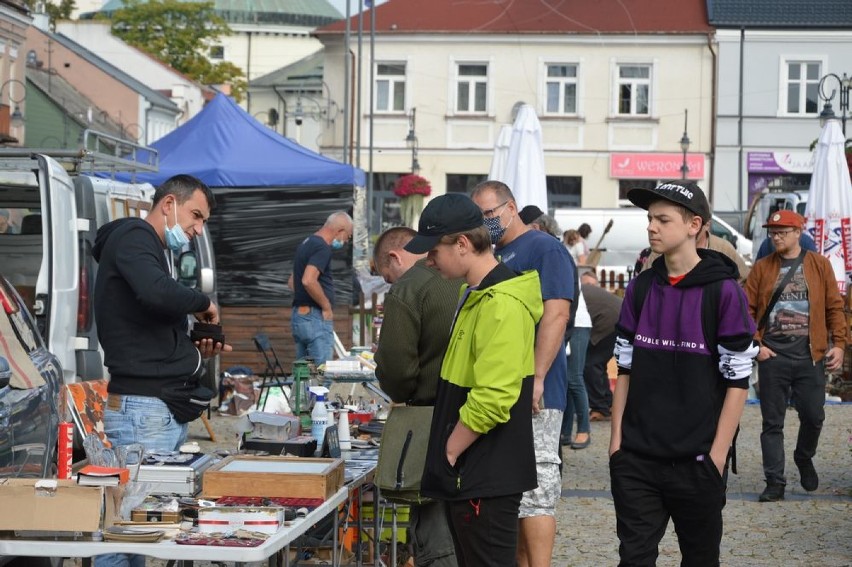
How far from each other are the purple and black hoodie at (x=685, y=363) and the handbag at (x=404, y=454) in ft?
2.93

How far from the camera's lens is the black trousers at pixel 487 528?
5160mm

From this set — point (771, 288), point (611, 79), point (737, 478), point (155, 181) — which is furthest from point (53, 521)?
point (611, 79)

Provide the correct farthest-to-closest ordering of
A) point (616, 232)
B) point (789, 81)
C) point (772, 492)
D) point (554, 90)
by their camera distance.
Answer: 1. point (554, 90)
2. point (789, 81)
3. point (616, 232)
4. point (772, 492)

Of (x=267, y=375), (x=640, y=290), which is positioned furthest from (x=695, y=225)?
(x=267, y=375)

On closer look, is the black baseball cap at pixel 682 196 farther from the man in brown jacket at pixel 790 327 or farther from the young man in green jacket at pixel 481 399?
the man in brown jacket at pixel 790 327

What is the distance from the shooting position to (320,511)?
534 cm

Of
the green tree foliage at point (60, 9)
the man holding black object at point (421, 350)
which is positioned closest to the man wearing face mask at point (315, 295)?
the man holding black object at point (421, 350)

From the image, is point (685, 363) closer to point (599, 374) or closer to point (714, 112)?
point (599, 374)

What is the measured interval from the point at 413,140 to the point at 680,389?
39307 millimetres

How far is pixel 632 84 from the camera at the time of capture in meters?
46.9

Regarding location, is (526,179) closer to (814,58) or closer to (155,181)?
(155,181)

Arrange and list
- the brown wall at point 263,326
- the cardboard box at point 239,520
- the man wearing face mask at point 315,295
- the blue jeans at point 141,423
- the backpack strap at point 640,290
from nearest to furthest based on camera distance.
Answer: the cardboard box at point 239,520 → the backpack strap at point 640,290 → the blue jeans at point 141,423 → the man wearing face mask at point 315,295 → the brown wall at point 263,326

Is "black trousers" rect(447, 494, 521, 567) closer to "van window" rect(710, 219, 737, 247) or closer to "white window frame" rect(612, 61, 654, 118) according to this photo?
"van window" rect(710, 219, 737, 247)

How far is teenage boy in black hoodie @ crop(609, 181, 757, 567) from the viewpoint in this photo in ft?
17.7
